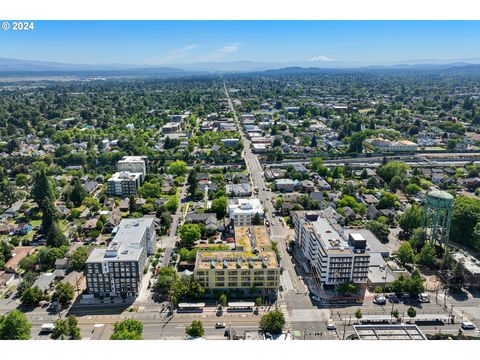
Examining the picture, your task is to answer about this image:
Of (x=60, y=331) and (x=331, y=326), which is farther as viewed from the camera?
(x=331, y=326)

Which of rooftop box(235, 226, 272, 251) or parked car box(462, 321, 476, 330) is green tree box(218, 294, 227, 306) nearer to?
rooftop box(235, 226, 272, 251)

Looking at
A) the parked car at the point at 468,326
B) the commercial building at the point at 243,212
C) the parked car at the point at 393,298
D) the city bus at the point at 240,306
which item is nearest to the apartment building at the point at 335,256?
the parked car at the point at 393,298

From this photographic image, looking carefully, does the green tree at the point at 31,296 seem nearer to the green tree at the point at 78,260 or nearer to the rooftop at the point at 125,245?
the green tree at the point at 78,260

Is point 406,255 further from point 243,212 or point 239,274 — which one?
point 243,212

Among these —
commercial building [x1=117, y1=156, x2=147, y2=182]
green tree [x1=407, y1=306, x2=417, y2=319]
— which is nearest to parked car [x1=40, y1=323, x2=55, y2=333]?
green tree [x1=407, y1=306, x2=417, y2=319]

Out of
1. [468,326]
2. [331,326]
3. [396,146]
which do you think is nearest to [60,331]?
[331,326]

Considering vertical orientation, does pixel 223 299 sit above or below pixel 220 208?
below

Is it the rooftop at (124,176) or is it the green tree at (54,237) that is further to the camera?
the rooftop at (124,176)
